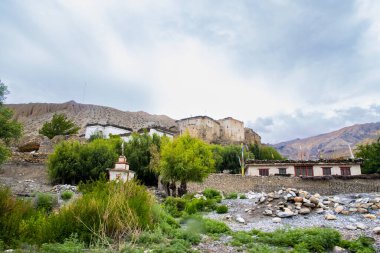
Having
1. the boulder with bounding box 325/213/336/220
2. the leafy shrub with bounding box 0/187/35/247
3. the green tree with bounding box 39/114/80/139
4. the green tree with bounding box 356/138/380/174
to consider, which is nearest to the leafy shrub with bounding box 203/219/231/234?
the boulder with bounding box 325/213/336/220

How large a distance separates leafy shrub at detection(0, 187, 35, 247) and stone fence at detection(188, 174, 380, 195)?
19056 millimetres

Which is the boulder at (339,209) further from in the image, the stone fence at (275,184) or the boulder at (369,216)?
the stone fence at (275,184)

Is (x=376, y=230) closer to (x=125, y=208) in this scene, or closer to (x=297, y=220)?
(x=297, y=220)

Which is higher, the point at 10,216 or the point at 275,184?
the point at 275,184

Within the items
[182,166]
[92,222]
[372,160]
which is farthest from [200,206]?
[372,160]

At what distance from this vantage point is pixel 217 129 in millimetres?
93125

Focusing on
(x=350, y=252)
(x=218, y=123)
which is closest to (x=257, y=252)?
(x=350, y=252)

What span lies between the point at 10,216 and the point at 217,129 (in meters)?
85.8

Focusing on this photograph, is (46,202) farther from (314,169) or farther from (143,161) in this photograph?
(314,169)

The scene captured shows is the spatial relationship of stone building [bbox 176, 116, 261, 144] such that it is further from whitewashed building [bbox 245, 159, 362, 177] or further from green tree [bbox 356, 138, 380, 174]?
green tree [bbox 356, 138, 380, 174]

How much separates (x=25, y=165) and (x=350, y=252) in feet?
100

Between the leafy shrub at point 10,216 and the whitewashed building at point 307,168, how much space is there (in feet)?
91.3

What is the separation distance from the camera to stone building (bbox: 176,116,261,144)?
290 ft

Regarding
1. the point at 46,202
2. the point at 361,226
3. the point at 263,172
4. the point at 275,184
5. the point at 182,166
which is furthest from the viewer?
the point at 263,172
